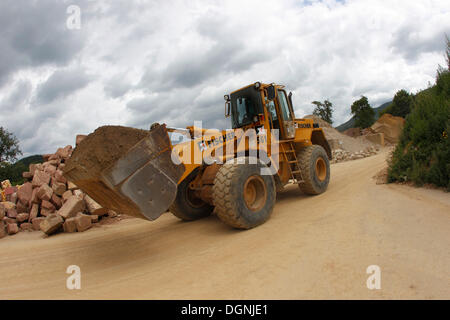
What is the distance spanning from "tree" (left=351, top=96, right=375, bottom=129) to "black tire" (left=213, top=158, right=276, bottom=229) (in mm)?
44562

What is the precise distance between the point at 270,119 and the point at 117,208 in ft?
13.4

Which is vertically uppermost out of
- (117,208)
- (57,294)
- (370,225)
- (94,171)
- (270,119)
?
(270,119)

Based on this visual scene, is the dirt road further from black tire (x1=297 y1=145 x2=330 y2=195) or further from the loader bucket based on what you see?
the loader bucket

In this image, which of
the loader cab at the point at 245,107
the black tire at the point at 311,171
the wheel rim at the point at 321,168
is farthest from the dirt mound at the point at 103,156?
the wheel rim at the point at 321,168

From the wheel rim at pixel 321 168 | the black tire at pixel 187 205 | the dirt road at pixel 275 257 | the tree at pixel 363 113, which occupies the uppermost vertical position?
the tree at pixel 363 113

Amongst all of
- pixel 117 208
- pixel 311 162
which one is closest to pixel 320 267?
pixel 117 208

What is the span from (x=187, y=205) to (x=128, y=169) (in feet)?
9.27

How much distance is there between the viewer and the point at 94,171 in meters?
3.82

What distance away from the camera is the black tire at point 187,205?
20.9 feet

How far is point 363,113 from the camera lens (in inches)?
1788

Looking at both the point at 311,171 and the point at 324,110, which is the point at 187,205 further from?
the point at 324,110

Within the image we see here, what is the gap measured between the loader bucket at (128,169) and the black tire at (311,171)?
3.82 meters

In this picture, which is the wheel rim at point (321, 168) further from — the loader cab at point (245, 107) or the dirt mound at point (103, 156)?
the dirt mound at point (103, 156)
